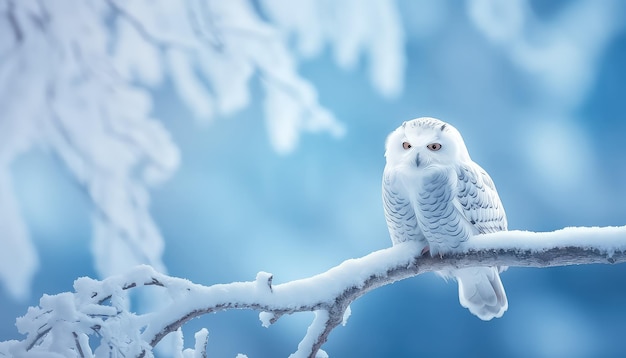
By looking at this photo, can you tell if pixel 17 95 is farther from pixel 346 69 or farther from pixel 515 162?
pixel 515 162

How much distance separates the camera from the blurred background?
68.0 inches

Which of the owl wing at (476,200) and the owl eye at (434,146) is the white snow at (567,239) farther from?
the owl eye at (434,146)

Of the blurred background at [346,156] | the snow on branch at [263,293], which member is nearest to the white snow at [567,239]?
the snow on branch at [263,293]

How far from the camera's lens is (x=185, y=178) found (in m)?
1.79

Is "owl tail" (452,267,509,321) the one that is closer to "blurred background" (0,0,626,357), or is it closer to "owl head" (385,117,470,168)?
"owl head" (385,117,470,168)

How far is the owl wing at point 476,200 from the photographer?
1.09 metres

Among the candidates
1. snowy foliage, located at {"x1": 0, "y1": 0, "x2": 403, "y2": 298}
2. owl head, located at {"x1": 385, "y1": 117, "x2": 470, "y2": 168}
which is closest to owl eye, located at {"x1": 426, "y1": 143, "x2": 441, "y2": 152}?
owl head, located at {"x1": 385, "y1": 117, "x2": 470, "y2": 168}

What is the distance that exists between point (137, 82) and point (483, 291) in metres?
1.23

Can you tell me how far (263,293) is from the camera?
961 mm

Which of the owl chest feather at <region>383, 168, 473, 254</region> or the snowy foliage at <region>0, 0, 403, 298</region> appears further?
the snowy foliage at <region>0, 0, 403, 298</region>

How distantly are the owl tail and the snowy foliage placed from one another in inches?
29.8

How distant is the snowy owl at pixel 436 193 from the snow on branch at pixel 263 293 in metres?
0.04

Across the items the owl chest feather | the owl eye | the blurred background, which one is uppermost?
the blurred background

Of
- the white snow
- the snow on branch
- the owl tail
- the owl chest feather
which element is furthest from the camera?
the owl tail
